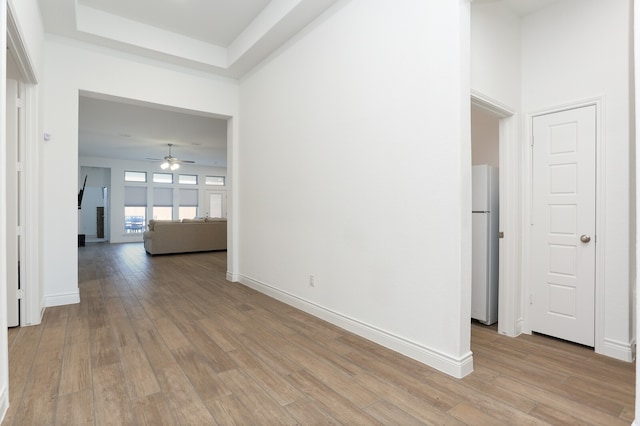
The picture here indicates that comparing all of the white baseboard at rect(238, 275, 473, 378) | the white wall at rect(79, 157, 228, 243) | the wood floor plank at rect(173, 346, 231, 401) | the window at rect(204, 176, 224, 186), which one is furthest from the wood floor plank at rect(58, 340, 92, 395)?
the window at rect(204, 176, 224, 186)

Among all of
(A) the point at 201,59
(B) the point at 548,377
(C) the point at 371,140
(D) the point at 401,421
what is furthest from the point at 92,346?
(A) the point at 201,59

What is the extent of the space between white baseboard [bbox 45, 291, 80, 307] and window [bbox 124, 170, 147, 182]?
336 inches

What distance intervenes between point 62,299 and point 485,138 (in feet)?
16.9

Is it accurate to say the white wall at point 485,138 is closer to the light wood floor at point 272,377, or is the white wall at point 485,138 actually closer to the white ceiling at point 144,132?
the light wood floor at point 272,377

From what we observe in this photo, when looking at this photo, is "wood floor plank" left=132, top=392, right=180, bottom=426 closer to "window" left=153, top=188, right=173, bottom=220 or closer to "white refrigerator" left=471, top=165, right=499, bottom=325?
"white refrigerator" left=471, top=165, right=499, bottom=325

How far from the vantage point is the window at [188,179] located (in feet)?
40.3

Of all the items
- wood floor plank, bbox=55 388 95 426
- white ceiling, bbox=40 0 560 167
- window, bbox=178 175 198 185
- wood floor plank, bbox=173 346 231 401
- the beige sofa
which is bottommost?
wood floor plank, bbox=173 346 231 401

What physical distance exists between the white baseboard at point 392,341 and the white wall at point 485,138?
239 centimetres

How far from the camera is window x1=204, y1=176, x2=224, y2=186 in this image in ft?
42.0

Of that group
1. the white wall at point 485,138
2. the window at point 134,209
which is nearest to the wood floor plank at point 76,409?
the white wall at point 485,138

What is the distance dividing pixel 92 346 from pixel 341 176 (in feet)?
8.20

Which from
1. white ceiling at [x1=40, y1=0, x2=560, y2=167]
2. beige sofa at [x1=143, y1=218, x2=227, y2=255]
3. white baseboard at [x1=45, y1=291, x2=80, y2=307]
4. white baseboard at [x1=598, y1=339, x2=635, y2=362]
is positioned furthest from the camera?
beige sofa at [x1=143, y1=218, x2=227, y2=255]

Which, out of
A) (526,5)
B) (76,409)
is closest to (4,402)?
(76,409)

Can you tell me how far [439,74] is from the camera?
230 cm
